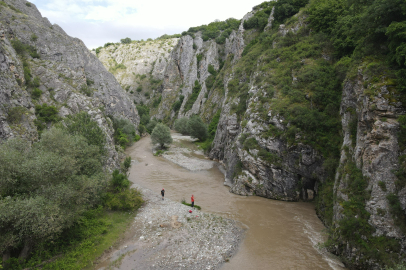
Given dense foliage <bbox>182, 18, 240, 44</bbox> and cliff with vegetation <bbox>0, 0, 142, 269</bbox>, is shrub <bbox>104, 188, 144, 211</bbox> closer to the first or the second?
cliff with vegetation <bbox>0, 0, 142, 269</bbox>

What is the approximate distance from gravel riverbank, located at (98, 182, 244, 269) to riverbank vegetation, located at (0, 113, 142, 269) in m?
1.93

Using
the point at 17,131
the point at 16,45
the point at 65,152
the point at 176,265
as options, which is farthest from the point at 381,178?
the point at 16,45

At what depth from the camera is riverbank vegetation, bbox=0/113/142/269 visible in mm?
11047

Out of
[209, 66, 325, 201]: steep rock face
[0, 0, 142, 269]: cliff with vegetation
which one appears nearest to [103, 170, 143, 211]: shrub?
[0, 0, 142, 269]: cliff with vegetation

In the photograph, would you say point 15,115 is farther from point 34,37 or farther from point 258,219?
point 34,37

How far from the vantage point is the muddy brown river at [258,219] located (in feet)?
45.6

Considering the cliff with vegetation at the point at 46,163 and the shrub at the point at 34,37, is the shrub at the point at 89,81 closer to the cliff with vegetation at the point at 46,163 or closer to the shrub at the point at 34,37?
the cliff with vegetation at the point at 46,163

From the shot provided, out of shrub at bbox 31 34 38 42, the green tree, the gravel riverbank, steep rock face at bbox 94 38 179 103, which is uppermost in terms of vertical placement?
steep rock face at bbox 94 38 179 103

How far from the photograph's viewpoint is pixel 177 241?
15.9 metres

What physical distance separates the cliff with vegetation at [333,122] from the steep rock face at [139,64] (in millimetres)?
69992

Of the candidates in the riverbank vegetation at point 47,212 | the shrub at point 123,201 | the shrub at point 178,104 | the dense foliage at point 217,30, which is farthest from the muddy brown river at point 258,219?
the dense foliage at point 217,30

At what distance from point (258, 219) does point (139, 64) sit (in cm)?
10918

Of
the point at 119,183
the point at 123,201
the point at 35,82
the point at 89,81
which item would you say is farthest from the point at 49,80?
the point at 123,201

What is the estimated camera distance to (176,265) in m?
13.4
